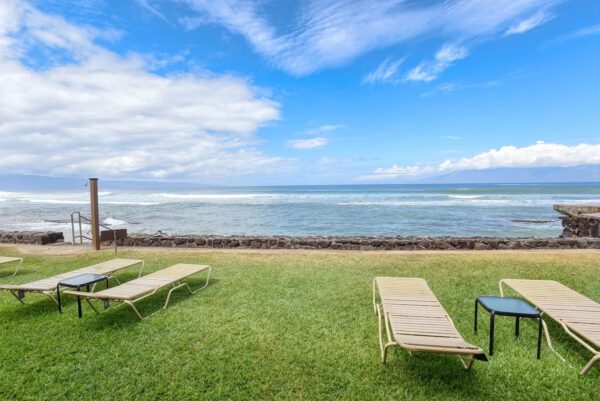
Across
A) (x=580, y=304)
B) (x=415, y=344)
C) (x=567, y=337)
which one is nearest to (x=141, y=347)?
(x=415, y=344)

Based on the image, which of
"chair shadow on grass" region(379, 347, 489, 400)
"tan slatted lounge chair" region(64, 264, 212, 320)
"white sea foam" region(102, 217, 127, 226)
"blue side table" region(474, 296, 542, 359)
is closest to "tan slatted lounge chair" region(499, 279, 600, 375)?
"blue side table" region(474, 296, 542, 359)

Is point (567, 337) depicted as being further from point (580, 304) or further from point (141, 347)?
point (141, 347)

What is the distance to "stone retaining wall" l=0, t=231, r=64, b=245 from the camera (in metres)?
9.55

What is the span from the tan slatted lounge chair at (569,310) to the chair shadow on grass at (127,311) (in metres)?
4.30

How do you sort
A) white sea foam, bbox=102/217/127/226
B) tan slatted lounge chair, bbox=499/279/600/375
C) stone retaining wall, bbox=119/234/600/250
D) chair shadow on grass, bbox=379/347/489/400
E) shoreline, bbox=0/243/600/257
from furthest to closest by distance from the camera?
1. white sea foam, bbox=102/217/127/226
2. stone retaining wall, bbox=119/234/600/250
3. shoreline, bbox=0/243/600/257
4. tan slatted lounge chair, bbox=499/279/600/375
5. chair shadow on grass, bbox=379/347/489/400

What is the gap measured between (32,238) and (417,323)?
11212 mm

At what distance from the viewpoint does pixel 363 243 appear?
902 centimetres

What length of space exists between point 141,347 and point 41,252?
689cm

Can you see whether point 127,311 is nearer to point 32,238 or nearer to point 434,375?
point 434,375

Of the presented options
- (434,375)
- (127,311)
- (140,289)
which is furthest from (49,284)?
(434,375)

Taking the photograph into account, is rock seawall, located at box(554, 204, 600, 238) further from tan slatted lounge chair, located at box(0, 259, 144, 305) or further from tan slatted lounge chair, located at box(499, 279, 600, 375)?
tan slatted lounge chair, located at box(0, 259, 144, 305)

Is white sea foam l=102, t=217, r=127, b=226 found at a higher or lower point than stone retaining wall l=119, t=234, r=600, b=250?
lower

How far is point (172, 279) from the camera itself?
4.71 metres

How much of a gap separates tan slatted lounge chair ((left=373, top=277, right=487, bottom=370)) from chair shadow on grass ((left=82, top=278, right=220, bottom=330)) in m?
2.74
